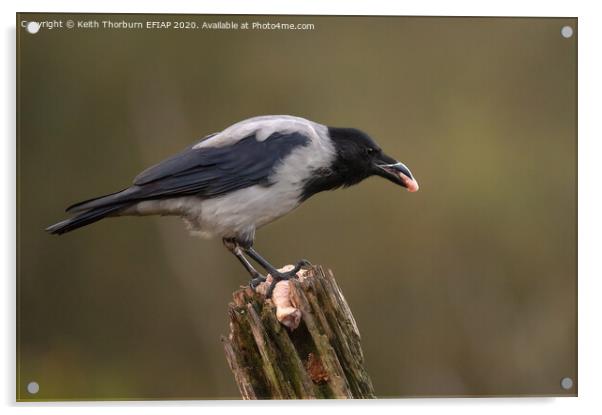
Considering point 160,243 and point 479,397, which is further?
point 160,243

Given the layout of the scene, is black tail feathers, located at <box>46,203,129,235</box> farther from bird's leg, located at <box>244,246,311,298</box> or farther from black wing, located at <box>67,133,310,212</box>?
bird's leg, located at <box>244,246,311,298</box>

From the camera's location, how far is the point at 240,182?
5832 mm

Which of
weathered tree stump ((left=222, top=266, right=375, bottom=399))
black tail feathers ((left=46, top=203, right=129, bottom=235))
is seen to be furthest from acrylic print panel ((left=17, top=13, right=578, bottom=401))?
weathered tree stump ((left=222, top=266, right=375, bottom=399))

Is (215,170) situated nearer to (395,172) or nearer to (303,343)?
(395,172)

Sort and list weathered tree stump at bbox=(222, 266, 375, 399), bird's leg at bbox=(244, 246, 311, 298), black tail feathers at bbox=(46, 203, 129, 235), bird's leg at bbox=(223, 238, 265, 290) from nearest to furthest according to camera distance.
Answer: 1. weathered tree stump at bbox=(222, 266, 375, 399)
2. bird's leg at bbox=(244, 246, 311, 298)
3. black tail feathers at bbox=(46, 203, 129, 235)
4. bird's leg at bbox=(223, 238, 265, 290)

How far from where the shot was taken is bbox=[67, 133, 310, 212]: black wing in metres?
5.77

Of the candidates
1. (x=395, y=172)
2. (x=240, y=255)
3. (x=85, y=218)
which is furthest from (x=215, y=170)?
(x=395, y=172)

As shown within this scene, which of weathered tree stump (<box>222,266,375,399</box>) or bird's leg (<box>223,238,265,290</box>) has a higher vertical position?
bird's leg (<box>223,238,265,290</box>)

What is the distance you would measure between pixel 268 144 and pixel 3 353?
204 cm

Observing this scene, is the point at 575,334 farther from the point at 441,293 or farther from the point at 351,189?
the point at 351,189

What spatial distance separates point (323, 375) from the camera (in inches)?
201

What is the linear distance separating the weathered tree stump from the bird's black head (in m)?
0.97

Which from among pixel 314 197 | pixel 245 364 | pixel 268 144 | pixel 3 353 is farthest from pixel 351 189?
pixel 3 353

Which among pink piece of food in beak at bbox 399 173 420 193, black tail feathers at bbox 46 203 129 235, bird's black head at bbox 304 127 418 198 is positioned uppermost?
bird's black head at bbox 304 127 418 198
